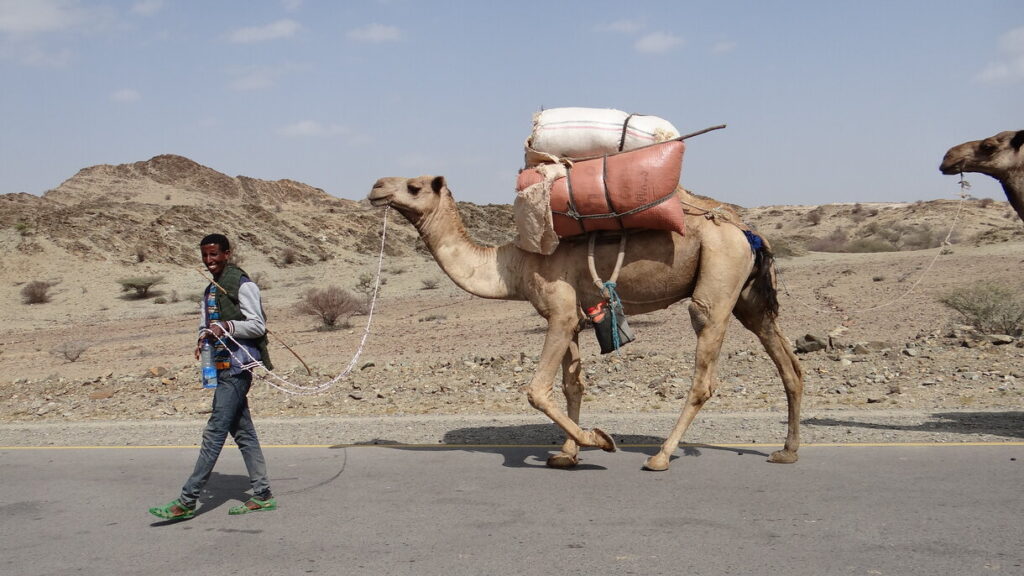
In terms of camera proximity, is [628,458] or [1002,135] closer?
[628,458]

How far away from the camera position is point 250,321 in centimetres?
673

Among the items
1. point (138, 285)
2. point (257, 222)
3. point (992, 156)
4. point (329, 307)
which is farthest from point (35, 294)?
point (992, 156)

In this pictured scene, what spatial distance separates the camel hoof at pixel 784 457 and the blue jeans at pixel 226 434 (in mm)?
4181

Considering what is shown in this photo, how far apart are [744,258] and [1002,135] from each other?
3.10m

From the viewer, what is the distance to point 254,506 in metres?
6.85

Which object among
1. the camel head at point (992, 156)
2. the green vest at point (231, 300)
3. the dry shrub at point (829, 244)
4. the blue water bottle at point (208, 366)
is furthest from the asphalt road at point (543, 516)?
the dry shrub at point (829, 244)

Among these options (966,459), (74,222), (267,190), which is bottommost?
(966,459)

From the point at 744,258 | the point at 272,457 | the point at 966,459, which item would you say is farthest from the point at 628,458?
the point at 272,457

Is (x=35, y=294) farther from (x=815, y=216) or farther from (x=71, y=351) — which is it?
(x=815, y=216)

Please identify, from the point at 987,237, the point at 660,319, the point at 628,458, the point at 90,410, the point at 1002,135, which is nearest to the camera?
the point at 628,458

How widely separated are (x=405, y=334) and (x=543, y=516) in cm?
2010

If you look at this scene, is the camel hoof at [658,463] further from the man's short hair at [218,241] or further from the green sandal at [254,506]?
the man's short hair at [218,241]

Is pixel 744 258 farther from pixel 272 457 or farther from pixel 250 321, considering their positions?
pixel 272 457

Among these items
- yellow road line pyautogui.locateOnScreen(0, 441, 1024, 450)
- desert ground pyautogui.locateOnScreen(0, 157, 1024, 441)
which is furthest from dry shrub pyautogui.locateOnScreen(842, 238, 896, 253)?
yellow road line pyautogui.locateOnScreen(0, 441, 1024, 450)
